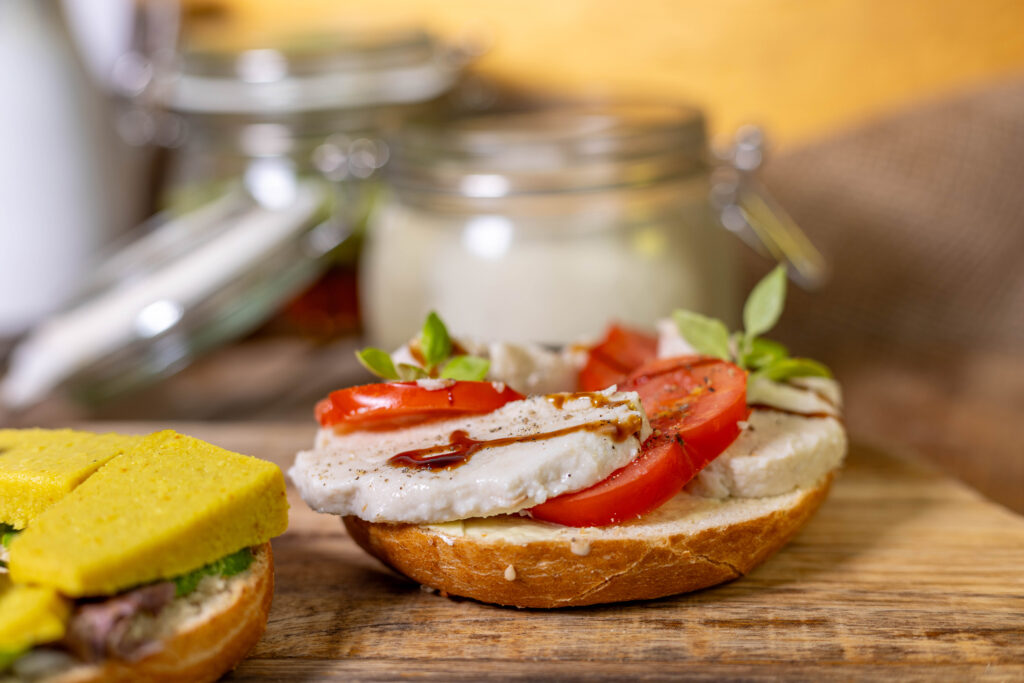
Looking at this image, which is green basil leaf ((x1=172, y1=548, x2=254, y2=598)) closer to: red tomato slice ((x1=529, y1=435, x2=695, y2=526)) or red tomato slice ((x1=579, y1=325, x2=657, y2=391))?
red tomato slice ((x1=529, y1=435, x2=695, y2=526))

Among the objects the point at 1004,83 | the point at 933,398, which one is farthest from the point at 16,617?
the point at 1004,83

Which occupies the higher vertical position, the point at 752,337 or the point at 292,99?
the point at 292,99

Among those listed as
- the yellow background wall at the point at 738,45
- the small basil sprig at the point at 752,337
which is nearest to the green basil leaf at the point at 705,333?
the small basil sprig at the point at 752,337

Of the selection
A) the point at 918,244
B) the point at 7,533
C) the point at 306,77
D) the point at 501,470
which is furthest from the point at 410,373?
the point at 918,244

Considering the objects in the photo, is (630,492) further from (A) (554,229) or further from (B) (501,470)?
(A) (554,229)

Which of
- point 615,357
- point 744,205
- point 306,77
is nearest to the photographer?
point 615,357

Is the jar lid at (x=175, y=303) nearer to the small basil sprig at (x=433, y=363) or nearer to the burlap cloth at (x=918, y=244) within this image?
the small basil sprig at (x=433, y=363)

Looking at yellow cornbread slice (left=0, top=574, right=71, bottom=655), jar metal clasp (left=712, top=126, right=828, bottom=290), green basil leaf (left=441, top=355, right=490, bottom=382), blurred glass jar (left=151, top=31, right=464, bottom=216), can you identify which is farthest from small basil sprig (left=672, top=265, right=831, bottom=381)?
blurred glass jar (left=151, top=31, right=464, bottom=216)
